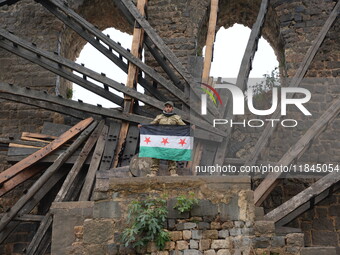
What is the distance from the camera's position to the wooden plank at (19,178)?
24.8 ft

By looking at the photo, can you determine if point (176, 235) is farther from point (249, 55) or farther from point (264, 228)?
point (249, 55)

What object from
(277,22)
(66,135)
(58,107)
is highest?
(277,22)

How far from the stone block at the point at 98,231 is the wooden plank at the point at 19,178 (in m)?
3.23

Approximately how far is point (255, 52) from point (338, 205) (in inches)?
139

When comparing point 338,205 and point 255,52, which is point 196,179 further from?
point 338,205

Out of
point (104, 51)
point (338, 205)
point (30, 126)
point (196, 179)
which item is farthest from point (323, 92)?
point (30, 126)

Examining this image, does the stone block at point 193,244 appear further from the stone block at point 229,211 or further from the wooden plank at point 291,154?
the wooden plank at point 291,154

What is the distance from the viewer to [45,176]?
754cm

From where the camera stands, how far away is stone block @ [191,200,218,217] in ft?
16.2

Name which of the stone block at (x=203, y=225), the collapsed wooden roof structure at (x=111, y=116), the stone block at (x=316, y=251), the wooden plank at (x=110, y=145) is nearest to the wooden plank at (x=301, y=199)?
the collapsed wooden roof structure at (x=111, y=116)

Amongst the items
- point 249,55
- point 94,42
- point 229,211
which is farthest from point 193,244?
point 94,42

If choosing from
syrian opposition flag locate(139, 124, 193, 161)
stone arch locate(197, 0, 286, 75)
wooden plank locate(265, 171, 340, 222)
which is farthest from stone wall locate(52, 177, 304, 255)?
stone arch locate(197, 0, 286, 75)

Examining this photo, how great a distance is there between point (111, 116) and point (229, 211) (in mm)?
3808

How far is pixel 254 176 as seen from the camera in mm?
8492
